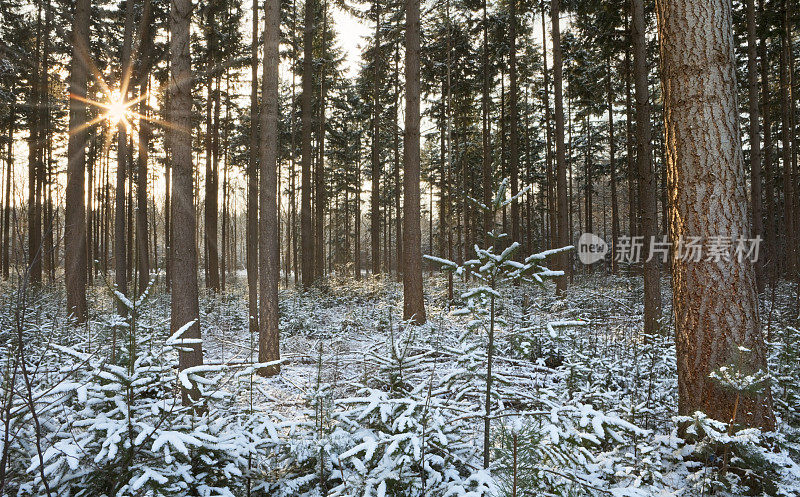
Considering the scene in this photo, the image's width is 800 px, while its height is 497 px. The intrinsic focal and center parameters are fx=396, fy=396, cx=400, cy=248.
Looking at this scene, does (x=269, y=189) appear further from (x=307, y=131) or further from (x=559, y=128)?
(x=559, y=128)

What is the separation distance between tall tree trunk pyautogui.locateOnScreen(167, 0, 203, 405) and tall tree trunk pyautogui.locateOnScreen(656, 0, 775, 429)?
18.3ft

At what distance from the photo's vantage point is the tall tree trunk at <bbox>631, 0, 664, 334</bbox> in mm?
7977

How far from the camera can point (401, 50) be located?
63.6 feet

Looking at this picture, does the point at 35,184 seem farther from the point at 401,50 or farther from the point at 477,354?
the point at 477,354

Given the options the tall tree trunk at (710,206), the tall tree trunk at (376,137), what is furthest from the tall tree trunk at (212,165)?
the tall tree trunk at (710,206)

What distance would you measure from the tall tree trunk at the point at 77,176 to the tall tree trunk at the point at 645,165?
483 inches

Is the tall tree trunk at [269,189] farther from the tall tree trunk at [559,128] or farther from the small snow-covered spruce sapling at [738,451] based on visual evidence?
the tall tree trunk at [559,128]

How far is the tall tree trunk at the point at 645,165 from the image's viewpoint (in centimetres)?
798

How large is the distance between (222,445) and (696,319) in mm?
4046

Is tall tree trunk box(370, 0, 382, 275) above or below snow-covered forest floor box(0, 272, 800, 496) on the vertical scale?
above

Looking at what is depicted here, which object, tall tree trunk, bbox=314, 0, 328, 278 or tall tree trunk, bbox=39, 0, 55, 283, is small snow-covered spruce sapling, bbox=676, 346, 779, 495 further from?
tall tree trunk, bbox=39, 0, 55, 283

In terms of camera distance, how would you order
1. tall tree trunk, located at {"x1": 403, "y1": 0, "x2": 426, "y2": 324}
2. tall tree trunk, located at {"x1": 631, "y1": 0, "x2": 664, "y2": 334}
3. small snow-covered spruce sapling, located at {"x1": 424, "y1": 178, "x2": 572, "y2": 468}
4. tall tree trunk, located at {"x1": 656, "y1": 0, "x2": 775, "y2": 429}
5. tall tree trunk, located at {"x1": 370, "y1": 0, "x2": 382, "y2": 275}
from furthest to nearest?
tall tree trunk, located at {"x1": 370, "y1": 0, "x2": 382, "y2": 275}
tall tree trunk, located at {"x1": 403, "y1": 0, "x2": 426, "y2": 324}
tall tree trunk, located at {"x1": 631, "y1": 0, "x2": 664, "y2": 334}
tall tree trunk, located at {"x1": 656, "y1": 0, "x2": 775, "y2": 429}
small snow-covered spruce sapling, located at {"x1": 424, "y1": 178, "x2": 572, "y2": 468}

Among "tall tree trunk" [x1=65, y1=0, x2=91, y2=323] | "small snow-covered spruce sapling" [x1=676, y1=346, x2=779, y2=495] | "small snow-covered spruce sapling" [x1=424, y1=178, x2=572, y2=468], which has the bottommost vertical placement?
"small snow-covered spruce sapling" [x1=676, y1=346, x2=779, y2=495]

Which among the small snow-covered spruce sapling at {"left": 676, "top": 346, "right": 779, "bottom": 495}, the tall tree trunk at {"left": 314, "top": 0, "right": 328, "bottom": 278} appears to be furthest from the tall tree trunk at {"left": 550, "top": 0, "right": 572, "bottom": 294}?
the small snow-covered spruce sapling at {"left": 676, "top": 346, "right": 779, "bottom": 495}
